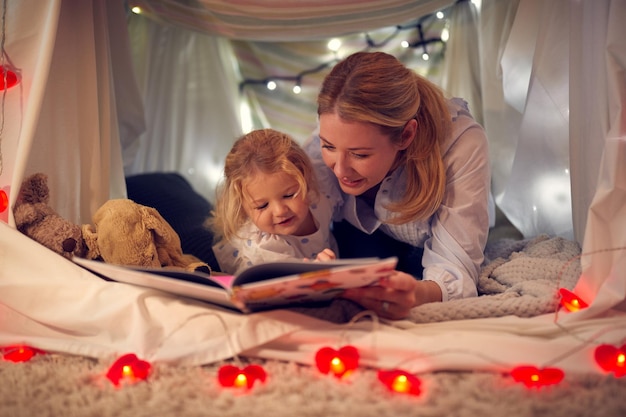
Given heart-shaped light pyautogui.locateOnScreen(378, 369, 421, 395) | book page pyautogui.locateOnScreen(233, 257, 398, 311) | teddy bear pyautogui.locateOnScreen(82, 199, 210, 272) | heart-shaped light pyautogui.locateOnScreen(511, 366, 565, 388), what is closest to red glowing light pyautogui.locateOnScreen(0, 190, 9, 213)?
teddy bear pyautogui.locateOnScreen(82, 199, 210, 272)

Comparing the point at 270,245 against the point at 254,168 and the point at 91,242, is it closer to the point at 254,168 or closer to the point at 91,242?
the point at 254,168

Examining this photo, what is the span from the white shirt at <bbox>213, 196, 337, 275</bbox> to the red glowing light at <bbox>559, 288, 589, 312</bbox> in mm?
584

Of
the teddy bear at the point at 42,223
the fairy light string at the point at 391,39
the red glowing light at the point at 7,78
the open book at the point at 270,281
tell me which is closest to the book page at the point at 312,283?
the open book at the point at 270,281

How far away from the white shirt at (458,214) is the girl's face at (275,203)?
208 mm

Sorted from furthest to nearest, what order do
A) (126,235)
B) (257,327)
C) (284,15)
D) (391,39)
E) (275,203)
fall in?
(391,39)
(284,15)
(275,203)
(126,235)
(257,327)

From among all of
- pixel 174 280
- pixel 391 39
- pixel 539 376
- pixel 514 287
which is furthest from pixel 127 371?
pixel 391 39

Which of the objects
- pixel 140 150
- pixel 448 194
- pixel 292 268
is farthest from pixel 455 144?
pixel 140 150

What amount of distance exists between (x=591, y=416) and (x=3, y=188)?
3.75 feet

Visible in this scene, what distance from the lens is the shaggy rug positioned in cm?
83

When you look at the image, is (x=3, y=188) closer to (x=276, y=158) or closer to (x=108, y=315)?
Result: (x=108, y=315)

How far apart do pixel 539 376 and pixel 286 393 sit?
1.28 feet

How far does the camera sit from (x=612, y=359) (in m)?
0.91

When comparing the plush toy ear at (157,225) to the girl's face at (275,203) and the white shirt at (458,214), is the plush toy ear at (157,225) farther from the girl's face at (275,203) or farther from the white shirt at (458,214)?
the white shirt at (458,214)

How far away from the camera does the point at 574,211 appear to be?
1.31 m
